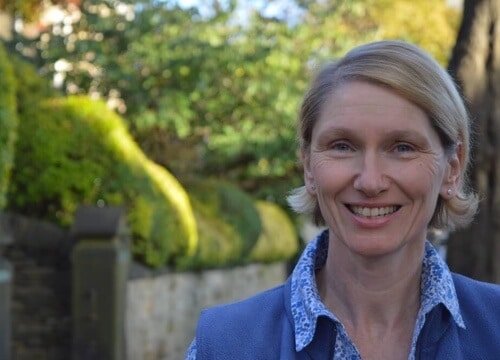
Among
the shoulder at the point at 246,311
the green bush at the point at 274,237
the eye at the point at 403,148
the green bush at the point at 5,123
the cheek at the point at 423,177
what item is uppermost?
the green bush at the point at 5,123

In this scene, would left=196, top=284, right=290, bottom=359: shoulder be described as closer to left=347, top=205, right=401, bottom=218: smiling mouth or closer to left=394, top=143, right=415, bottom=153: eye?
left=347, top=205, right=401, bottom=218: smiling mouth

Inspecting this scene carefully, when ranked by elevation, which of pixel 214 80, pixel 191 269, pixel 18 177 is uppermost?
pixel 214 80

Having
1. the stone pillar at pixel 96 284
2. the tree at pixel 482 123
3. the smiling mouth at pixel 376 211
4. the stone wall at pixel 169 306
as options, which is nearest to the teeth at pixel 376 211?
the smiling mouth at pixel 376 211

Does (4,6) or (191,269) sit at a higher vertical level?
(4,6)

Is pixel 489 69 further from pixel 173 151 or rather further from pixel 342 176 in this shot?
pixel 173 151

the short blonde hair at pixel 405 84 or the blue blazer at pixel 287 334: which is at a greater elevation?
the short blonde hair at pixel 405 84

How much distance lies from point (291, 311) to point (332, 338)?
0.37ft

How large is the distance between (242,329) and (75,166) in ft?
28.1

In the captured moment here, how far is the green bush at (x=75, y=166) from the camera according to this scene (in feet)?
35.8

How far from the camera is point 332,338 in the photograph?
2596 mm

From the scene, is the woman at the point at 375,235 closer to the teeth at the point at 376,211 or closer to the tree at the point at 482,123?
the teeth at the point at 376,211

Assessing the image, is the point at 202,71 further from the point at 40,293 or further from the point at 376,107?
the point at 376,107

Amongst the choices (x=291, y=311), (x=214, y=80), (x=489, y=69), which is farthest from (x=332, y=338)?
(x=214, y=80)

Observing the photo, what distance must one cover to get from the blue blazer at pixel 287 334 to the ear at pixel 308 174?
0.76ft
